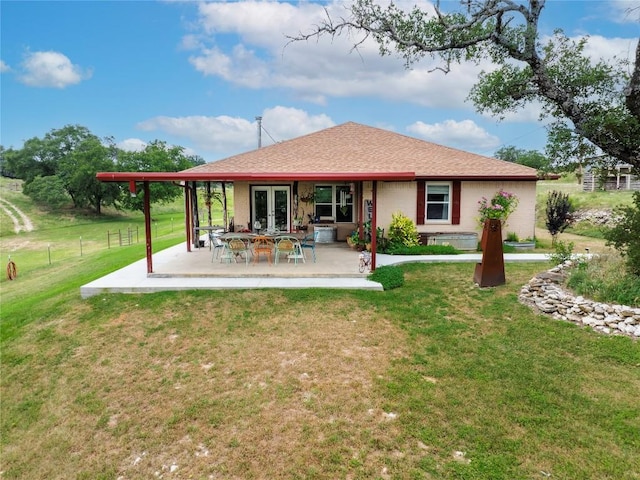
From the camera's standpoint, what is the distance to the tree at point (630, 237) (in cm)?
654

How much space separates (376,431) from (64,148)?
53501 mm

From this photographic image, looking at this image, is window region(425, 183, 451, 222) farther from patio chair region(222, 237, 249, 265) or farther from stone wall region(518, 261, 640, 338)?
patio chair region(222, 237, 249, 265)

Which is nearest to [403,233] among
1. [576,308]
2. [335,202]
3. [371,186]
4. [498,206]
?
[371,186]

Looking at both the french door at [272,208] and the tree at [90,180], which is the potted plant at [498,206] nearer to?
the french door at [272,208]

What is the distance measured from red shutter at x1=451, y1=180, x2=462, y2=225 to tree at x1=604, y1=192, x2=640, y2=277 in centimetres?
605

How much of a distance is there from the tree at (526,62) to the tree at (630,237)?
946 millimetres

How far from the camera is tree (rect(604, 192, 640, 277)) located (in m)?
6.54

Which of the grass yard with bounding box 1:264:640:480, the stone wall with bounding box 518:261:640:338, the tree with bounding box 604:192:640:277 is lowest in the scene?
the grass yard with bounding box 1:264:640:480

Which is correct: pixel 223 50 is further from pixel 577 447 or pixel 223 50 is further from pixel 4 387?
pixel 577 447

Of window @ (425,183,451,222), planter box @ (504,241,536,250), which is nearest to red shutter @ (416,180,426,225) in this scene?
window @ (425,183,451,222)

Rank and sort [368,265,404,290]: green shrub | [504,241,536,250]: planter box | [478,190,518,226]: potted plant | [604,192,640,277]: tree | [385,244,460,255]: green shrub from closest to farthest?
[604,192,640,277]: tree → [368,265,404,290]: green shrub → [385,244,460,255]: green shrub → [478,190,518,226]: potted plant → [504,241,536,250]: planter box

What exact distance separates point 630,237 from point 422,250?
5641mm

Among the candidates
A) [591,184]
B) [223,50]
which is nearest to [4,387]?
[223,50]

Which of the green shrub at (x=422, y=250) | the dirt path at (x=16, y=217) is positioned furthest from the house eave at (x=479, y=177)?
the dirt path at (x=16, y=217)
